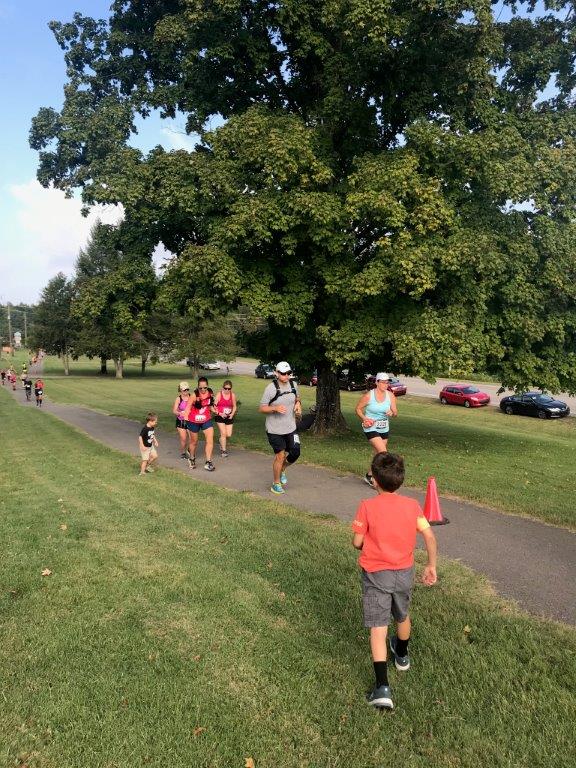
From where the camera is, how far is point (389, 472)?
3492 mm

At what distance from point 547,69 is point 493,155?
3.23 metres

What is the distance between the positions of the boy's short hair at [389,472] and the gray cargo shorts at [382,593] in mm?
518

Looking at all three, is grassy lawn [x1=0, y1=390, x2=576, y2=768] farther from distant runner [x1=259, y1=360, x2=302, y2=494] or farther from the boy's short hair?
distant runner [x1=259, y1=360, x2=302, y2=494]

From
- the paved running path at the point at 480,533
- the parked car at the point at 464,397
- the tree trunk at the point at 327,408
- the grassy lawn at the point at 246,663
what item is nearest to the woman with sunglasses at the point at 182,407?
the paved running path at the point at 480,533

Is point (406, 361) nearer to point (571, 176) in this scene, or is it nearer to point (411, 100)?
point (571, 176)

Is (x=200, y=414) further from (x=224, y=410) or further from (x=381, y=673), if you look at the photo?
(x=381, y=673)

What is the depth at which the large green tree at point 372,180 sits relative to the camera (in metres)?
10.7

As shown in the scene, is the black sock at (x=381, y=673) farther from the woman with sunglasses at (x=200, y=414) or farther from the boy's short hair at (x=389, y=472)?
the woman with sunglasses at (x=200, y=414)

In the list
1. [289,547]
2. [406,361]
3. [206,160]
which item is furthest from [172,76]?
[289,547]

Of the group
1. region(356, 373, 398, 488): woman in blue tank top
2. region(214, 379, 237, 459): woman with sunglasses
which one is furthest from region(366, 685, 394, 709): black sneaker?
region(214, 379, 237, 459): woman with sunglasses

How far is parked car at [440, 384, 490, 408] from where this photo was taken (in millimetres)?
32625

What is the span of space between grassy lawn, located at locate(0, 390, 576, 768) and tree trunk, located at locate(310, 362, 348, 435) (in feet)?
27.8

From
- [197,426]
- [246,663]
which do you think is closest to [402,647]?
[246,663]

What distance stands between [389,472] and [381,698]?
1.30 metres
